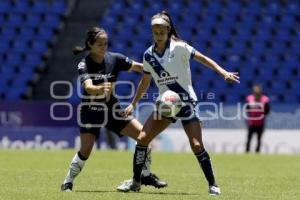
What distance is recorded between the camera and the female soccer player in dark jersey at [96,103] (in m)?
10.2

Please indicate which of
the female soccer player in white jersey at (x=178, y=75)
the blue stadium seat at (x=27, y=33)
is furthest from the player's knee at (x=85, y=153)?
the blue stadium seat at (x=27, y=33)

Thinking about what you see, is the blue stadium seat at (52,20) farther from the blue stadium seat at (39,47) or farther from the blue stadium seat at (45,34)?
the blue stadium seat at (39,47)

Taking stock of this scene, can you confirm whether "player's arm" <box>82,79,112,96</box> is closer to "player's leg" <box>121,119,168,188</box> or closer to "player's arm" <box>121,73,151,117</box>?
"player's arm" <box>121,73,151,117</box>

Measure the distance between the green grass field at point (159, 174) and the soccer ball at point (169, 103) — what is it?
3.26ft

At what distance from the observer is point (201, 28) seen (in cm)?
3066

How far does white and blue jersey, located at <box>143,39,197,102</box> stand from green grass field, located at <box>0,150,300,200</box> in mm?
1269

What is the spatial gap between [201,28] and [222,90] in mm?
3614

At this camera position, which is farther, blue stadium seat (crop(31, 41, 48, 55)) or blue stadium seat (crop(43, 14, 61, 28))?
blue stadium seat (crop(43, 14, 61, 28))

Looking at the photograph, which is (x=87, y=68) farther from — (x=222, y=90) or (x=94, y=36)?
(x=222, y=90)

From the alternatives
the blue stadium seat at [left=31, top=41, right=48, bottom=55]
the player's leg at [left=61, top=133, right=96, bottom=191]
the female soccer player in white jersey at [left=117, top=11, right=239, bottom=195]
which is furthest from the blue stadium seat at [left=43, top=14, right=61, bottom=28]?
the female soccer player in white jersey at [left=117, top=11, right=239, bottom=195]

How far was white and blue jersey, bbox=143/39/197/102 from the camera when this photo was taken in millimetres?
9898

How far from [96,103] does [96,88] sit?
1.72 ft

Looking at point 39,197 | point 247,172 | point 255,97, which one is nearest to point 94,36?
point 39,197

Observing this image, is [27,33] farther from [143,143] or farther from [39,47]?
[143,143]
